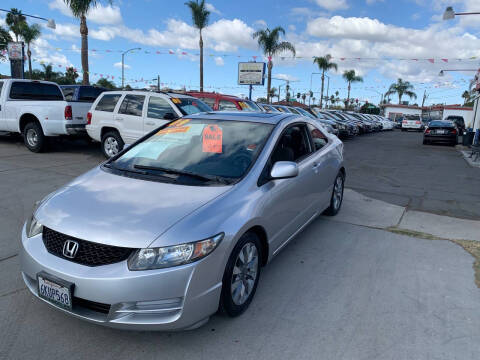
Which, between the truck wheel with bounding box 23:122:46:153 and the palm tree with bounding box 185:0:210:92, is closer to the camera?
the truck wheel with bounding box 23:122:46:153

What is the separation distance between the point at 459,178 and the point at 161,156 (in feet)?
28.4

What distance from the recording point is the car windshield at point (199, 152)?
324 cm

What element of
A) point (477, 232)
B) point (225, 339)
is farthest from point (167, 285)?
point (477, 232)

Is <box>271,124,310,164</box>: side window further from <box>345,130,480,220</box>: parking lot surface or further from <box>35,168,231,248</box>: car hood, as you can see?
<box>345,130,480,220</box>: parking lot surface

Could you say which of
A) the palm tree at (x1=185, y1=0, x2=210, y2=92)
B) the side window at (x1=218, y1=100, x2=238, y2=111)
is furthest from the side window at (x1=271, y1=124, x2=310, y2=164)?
the palm tree at (x1=185, y1=0, x2=210, y2=92)

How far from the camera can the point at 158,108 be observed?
884 centimetres

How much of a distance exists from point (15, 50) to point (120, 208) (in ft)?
63.8

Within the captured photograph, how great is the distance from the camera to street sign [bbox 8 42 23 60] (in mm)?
17828

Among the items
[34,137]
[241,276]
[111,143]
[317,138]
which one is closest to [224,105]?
[111,143]

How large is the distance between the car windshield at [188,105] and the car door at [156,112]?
218 millimetres

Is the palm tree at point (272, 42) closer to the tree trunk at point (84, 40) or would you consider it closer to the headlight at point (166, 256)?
the tree trunk at point (84, 40)

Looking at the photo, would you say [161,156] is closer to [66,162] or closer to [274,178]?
[274,178]

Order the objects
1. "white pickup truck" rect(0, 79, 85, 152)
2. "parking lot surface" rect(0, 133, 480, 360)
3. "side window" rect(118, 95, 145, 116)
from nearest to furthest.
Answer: "parking lot surface" rect(0, 133, 480, 360), "side window" rect(118, 95, 145, 116), "white pickup truck" rect(0, 79, 85, 152)

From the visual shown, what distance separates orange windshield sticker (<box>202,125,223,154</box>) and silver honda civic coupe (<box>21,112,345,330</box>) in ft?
0.04
